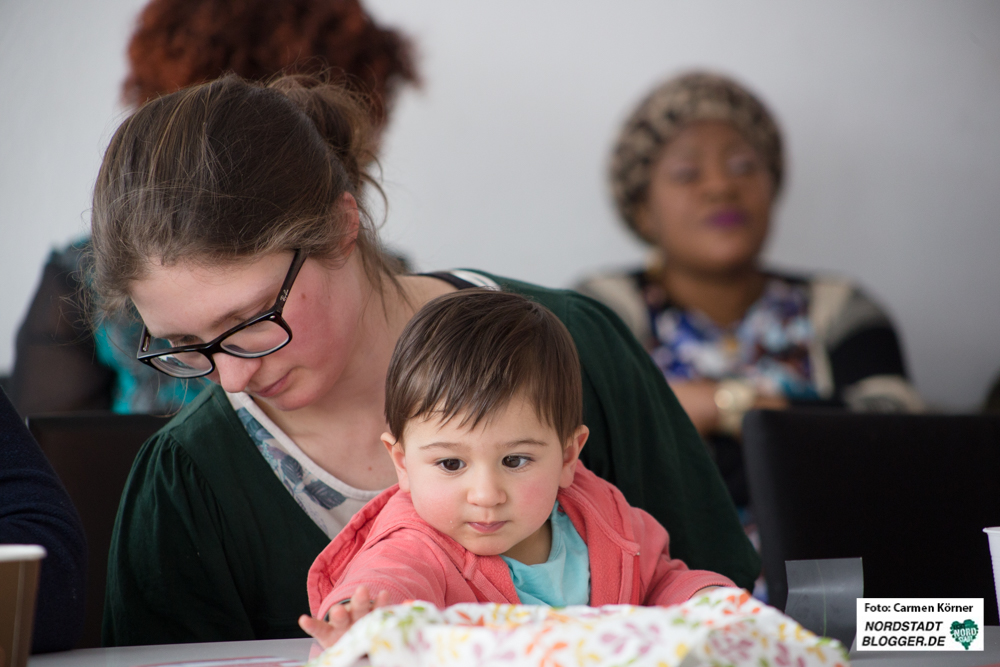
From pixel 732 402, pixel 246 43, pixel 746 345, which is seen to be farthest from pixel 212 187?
pixel 746 345

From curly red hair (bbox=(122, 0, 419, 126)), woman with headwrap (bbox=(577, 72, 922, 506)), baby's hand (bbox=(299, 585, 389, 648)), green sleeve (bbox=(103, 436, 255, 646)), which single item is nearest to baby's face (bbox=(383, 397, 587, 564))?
baby's hand (bbox=(299, 585, 389, 648))

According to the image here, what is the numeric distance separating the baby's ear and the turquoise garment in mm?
51

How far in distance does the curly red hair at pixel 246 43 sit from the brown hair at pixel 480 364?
4.05 ft

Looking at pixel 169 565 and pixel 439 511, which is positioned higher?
pixel 439 511

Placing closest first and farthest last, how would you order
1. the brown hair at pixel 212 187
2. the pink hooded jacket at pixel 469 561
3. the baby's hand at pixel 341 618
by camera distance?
the baby's hand at pixel 341 618
the pink hooded jacket at pixel 469 561
the brown hair at pixel 212 187

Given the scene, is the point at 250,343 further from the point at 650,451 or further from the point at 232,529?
the point at 650,451

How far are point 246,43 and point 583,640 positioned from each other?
77.3 inches

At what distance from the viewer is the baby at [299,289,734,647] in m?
0.84

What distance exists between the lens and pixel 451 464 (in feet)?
2.82

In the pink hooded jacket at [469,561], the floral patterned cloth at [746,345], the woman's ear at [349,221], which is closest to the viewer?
the pink hooded jacket at [469,561]

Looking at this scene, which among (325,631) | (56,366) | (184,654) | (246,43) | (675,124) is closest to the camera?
(325,631)

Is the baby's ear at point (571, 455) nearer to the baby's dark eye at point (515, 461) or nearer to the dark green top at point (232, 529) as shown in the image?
the baby's dark eye at point (515, 461)

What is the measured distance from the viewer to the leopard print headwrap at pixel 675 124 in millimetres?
2973

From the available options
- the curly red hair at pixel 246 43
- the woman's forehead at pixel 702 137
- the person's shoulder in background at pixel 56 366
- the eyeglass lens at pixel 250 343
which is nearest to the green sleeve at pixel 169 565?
the eyeglass lens at pixel 250 343
